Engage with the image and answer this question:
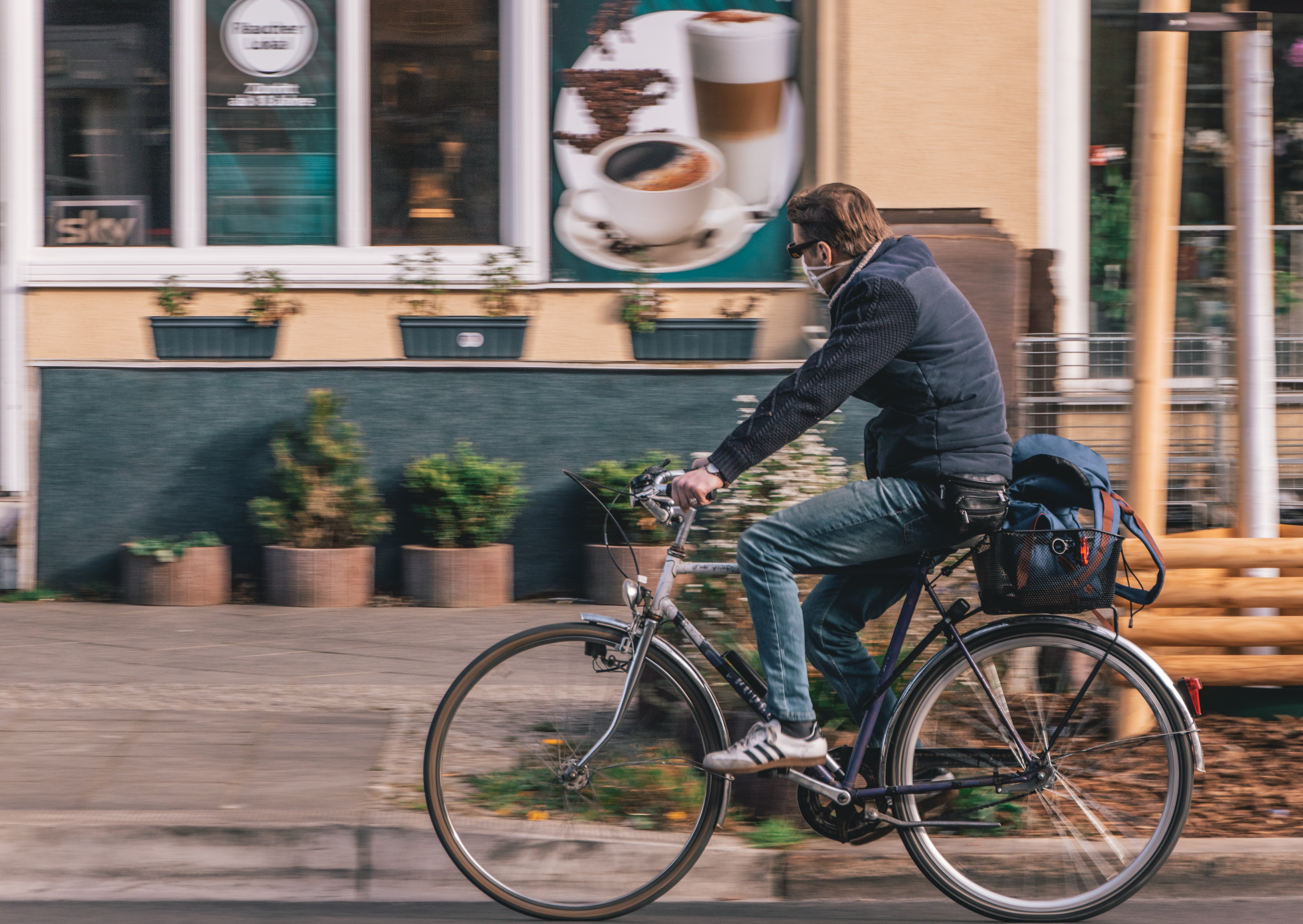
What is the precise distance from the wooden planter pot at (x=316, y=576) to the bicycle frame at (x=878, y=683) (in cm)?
412

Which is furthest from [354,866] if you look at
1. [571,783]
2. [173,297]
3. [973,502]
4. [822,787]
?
[173,297]

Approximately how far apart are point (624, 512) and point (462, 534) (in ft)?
2.94

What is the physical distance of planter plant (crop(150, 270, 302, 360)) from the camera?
8.17m

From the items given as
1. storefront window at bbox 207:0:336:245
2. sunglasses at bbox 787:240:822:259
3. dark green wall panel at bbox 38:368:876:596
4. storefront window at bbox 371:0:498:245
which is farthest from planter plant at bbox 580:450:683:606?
sunglasses at bbox 787:240:822:259

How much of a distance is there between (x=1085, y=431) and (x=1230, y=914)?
4.67 m

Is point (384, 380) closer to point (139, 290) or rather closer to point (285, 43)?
point (139, 290)

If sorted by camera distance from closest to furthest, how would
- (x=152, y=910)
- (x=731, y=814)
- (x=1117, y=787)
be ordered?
(x=1117, y=787) < (x=152, y=910) < (x=731, y=814)

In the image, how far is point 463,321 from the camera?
821 centimetres

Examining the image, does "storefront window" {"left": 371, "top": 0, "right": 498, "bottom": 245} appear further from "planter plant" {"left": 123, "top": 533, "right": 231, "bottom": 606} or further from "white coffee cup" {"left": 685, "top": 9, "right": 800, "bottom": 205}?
"planter plant" {"left": 123, "top": 533, "right": 231, "bottom": 606}

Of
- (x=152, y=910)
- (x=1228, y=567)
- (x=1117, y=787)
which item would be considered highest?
(x=1228, y=567)

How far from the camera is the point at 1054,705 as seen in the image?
372 centimetres

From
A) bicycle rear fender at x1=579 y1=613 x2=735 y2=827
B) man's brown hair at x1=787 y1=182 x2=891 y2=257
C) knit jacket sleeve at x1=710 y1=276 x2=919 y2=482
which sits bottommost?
bicycle rear fender at x1=579 y1=613 x2=735 y2=827

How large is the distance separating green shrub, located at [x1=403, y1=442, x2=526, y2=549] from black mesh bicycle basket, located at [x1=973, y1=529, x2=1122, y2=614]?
443 cm

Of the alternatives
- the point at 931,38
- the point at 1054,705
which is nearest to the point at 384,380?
the point at 931,38
